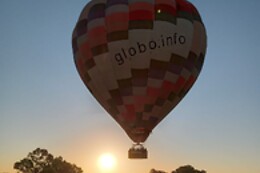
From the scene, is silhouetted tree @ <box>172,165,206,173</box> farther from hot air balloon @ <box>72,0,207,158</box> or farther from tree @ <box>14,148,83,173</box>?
hot air balloon @ <box>72,0,207,158</box>

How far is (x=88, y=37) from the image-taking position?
24.5m

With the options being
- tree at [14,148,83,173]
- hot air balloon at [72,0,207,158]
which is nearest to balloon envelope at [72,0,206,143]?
hot air balloon at [72,0,207,158]

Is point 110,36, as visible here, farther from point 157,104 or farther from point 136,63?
point 157,104

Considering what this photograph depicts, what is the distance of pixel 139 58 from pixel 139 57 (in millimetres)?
58

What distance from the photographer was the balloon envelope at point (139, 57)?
23.2m

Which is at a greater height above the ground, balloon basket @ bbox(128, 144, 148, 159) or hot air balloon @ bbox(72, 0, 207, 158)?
hot air balloon @ bbox(72, 0, 207, 158)

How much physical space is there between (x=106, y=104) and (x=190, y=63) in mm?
5809

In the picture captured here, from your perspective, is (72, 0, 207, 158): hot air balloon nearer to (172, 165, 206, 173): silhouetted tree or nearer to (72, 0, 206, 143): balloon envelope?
(72, 0, 206, 143): balloon envelope

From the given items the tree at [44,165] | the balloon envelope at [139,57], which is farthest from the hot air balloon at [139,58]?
the tree at [44,165]

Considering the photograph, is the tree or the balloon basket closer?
the balloon basket

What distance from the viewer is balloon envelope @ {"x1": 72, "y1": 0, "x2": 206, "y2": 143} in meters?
23.2

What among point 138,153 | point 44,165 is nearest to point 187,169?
point 44,165

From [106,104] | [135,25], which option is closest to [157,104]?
[106,104]

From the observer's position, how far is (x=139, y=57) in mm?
Answer: 23156
